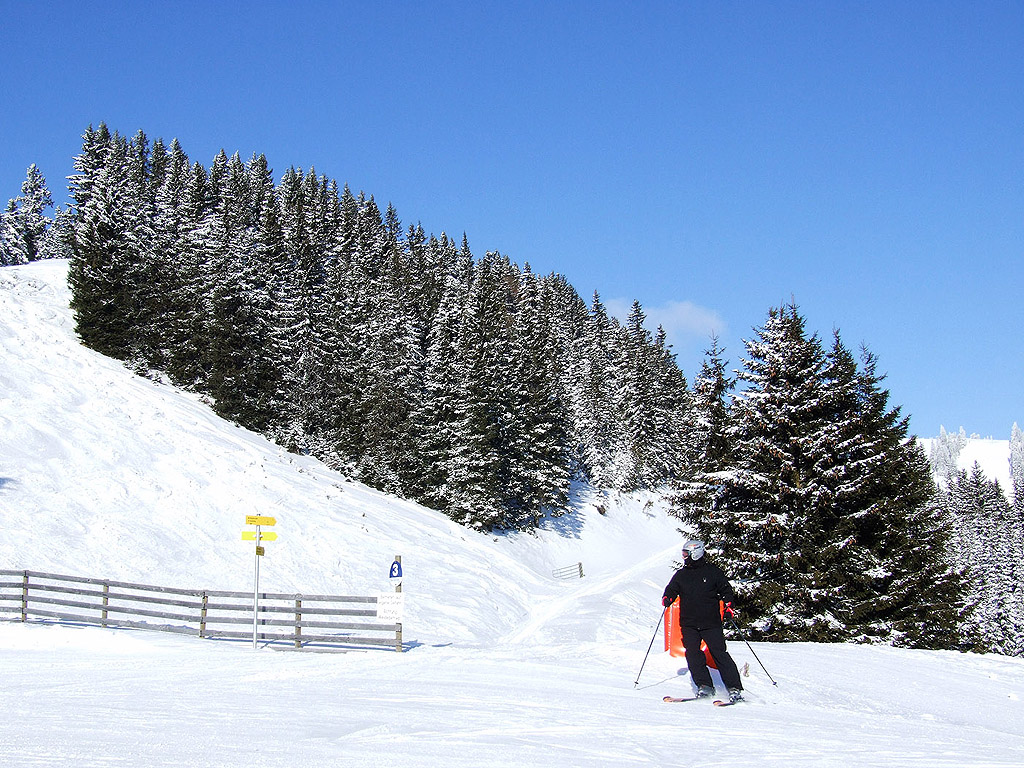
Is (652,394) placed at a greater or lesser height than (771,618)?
greater

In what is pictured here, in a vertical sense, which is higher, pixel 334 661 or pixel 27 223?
pixel 27 223

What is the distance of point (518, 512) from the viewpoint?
51500 mm

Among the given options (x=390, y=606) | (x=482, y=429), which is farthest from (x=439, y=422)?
(x=390, y=606)

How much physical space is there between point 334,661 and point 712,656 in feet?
25.2

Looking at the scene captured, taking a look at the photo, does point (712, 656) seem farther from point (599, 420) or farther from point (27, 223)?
point (27, 223)

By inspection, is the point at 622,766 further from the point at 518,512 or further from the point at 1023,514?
the point at 1023,514

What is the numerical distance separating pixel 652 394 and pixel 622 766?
72915 millimetres

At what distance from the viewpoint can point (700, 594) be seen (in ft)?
33.1

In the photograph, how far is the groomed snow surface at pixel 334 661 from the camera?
274 inches

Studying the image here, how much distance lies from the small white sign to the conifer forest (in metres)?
10.7

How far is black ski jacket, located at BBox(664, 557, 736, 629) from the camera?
32.8 feet

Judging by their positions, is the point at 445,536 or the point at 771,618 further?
the point at 445,536

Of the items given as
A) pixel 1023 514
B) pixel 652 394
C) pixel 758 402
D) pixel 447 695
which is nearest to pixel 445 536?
pixel 758 402

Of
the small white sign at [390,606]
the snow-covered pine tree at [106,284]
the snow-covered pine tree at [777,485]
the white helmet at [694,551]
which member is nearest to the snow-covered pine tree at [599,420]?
the snow-covered pine tree at [106,284]
